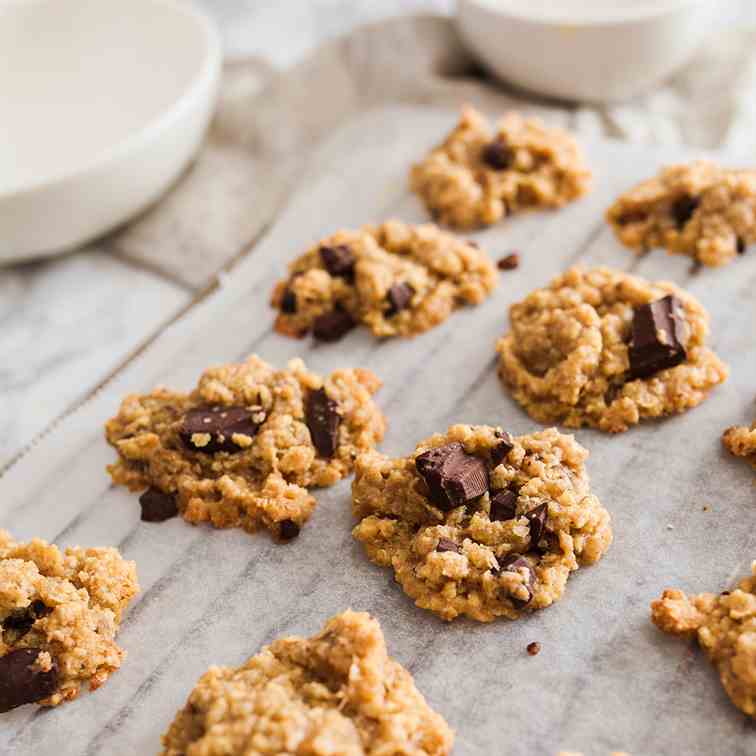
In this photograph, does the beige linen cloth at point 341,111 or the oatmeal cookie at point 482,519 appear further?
the beige linen cloth at point 341,111

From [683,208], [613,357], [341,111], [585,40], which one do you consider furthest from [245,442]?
[585,40]

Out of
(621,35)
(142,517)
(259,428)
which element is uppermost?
(621,35)

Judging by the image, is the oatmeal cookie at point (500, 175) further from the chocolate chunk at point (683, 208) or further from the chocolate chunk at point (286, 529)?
the chocolate chunk at point (286, 529)

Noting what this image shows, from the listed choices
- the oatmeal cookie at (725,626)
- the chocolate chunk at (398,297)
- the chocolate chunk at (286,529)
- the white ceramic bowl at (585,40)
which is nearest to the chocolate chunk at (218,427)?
the chocolate chunk at (286,529)

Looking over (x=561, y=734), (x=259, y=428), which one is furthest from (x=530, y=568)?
(x=259, y=428)

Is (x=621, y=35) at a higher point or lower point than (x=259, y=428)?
higher

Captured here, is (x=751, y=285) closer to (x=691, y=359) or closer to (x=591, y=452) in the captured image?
(x=691, y=359)
